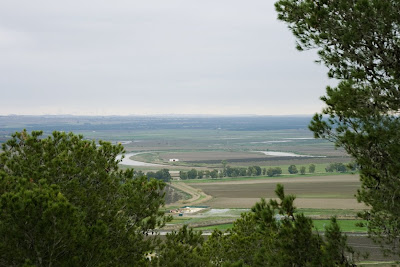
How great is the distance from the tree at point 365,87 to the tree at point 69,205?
242 inches

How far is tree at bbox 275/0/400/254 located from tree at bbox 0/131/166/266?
20.1ft

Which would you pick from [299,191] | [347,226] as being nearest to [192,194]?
[299,191]

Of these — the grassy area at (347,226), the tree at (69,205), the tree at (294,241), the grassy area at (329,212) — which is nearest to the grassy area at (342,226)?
the grassy area at (347,226)

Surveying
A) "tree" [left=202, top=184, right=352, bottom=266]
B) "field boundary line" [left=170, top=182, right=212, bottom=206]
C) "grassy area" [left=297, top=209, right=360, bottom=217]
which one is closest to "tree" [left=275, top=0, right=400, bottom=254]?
"tree" [left=202, top=184, right=352, bottom=266]

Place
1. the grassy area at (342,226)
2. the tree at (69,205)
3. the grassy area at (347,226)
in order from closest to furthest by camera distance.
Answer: the tree at (69,205) < the grassy area at (347,226) < the grassy area at (342,226)

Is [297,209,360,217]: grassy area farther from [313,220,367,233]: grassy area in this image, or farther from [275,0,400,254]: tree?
[275,0,400,254]: tree

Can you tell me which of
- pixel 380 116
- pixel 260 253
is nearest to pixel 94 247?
pixel 260 253

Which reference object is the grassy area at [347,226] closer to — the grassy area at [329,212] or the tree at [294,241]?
the grassy area at [329,212]

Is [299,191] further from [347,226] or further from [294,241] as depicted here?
[294,241]

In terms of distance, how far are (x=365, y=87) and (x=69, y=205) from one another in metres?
7.64

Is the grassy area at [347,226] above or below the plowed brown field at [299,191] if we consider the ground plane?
above

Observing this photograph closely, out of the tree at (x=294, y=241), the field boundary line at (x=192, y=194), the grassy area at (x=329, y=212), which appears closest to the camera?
the tree at (x=294, y=241)

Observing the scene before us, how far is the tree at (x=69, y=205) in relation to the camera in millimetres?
8891

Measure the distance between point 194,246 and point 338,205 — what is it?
56047 millimetres
